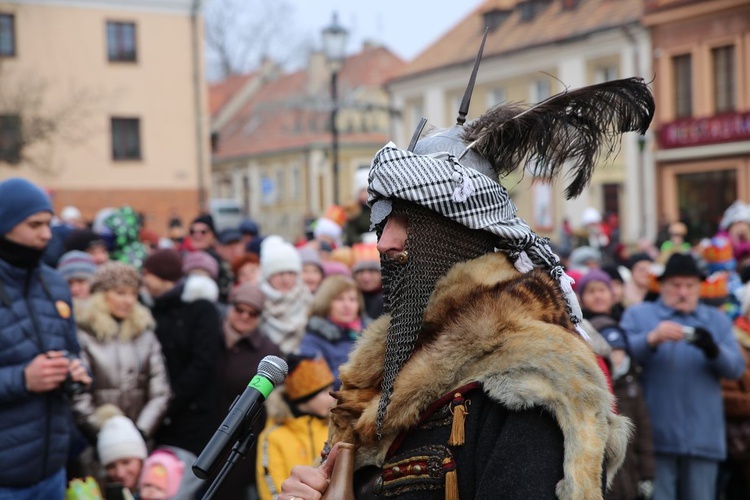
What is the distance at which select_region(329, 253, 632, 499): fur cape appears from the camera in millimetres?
2098

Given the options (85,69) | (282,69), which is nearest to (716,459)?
(85,69)

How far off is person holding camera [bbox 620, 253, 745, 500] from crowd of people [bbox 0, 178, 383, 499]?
205 cm

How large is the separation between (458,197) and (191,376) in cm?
431

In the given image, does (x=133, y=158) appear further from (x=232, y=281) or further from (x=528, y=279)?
Answer: (x=528, y=279)

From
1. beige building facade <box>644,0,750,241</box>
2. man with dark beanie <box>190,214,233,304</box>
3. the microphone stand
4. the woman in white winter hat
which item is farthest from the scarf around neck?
beige building facade <box>644,0,750,241</box>

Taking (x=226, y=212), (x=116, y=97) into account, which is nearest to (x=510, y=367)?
(x=116, y=97)

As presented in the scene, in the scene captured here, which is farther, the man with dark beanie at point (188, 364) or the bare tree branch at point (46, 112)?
the bare tree branch at point (46, 112)

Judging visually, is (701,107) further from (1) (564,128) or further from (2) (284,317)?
(1) (564,128)

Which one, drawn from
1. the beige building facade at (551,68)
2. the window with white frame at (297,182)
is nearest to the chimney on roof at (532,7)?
the beige building facade at (551,68)

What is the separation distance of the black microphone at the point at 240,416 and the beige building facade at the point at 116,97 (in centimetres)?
2755

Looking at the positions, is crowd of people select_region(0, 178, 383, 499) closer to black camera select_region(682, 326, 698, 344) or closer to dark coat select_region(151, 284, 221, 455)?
dark coat select_region(151, 284, 221, 455)

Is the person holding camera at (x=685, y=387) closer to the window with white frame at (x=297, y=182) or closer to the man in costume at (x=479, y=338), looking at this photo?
the man in costume at (x=479, y=338)

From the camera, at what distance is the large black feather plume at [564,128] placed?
8.07 ft

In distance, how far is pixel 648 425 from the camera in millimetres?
6277
